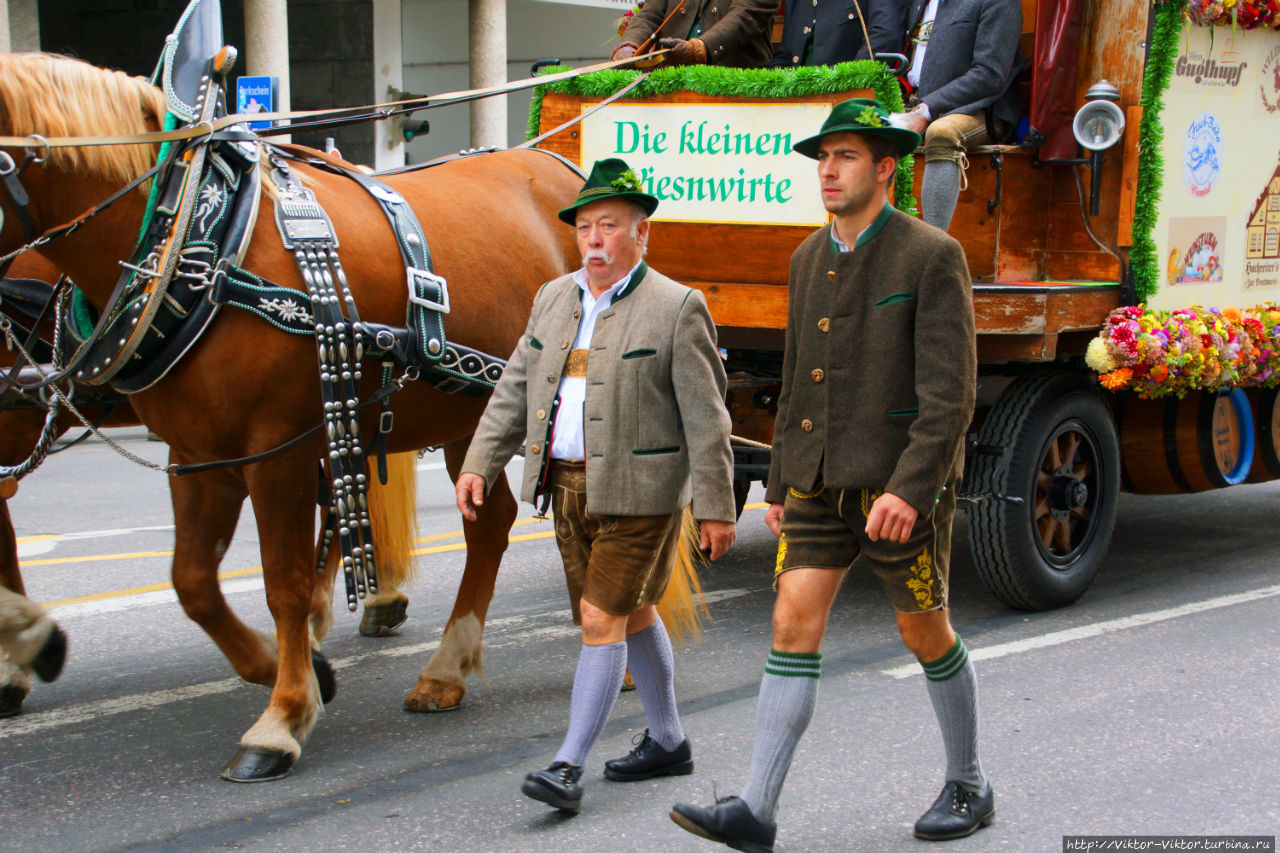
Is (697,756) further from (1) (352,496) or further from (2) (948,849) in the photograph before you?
(1) (352,496)

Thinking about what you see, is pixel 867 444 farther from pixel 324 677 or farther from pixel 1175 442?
pixel 1175 442

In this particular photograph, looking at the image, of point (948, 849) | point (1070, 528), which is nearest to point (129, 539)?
point (1070, 528)

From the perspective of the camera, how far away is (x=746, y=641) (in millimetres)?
5191

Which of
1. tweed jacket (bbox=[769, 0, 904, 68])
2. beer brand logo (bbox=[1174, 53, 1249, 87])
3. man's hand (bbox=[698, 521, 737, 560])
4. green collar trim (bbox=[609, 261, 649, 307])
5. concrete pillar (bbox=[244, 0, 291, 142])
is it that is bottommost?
man's hand (bbox=[698, 521, 737, 560])

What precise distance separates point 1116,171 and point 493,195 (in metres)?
2.67

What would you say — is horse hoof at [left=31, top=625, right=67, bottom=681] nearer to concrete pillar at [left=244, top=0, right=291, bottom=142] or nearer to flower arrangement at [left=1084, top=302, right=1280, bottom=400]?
flower arrangement at [left=1084, top=302, right=1280, bottom=400]

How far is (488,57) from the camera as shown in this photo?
59.2 feet

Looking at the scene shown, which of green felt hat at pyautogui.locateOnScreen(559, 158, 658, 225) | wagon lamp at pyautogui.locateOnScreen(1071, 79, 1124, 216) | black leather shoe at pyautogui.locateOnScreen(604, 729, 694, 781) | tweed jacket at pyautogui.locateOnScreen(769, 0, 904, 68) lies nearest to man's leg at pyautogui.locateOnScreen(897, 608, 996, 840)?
black leather shoe at pyautogui.locateOnScreen(604, 729, 694, 781)

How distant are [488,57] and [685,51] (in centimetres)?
1277

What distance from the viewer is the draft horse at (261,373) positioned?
3.61 meters

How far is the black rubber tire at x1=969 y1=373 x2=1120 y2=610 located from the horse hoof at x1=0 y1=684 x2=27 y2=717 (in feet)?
11.5

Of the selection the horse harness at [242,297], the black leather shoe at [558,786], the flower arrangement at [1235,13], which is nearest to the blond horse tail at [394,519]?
the horse harness at [242,297]

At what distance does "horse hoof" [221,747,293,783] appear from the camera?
12.3 ft

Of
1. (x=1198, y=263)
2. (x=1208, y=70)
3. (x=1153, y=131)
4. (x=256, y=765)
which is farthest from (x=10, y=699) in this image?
(x=1208, y=70)
